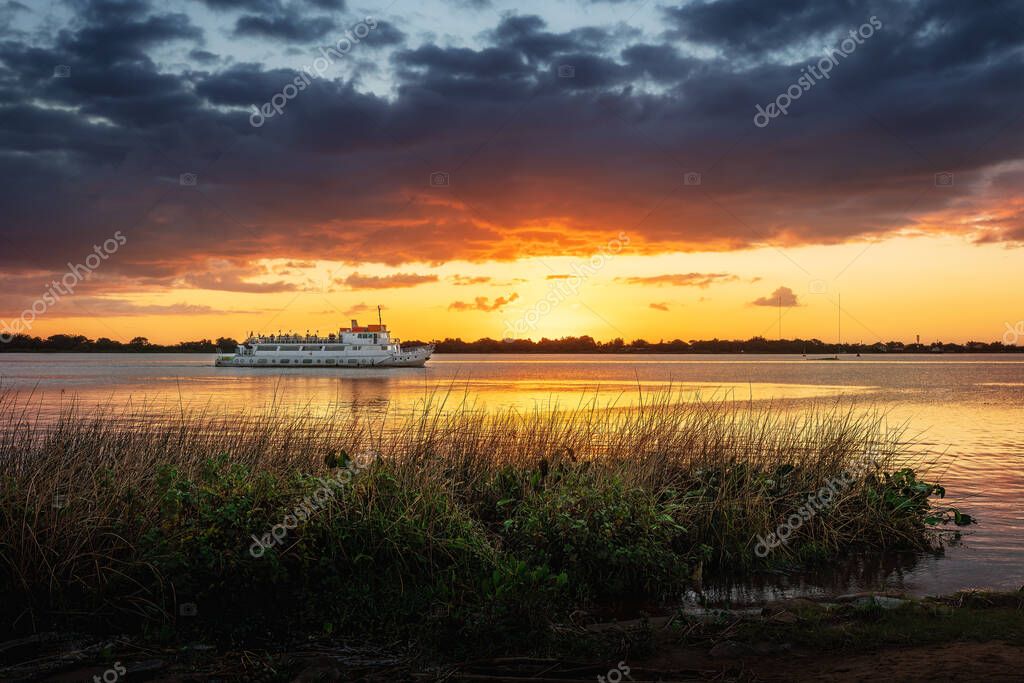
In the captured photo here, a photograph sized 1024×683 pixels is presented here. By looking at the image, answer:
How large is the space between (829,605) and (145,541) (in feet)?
24.6

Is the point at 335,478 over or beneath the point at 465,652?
over

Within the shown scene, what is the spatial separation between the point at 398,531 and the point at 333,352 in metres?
115

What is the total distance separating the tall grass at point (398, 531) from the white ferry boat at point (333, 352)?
107 meters

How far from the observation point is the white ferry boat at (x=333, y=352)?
119 meters

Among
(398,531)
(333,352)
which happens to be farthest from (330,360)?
(398,531)

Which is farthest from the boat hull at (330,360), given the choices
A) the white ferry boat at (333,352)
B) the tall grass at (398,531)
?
the tall grass at (398,531)

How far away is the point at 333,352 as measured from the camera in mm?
120375

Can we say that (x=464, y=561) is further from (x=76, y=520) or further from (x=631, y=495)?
(x=76, y=520)

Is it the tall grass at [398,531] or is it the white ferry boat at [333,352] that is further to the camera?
the white ferry boat at [333,352]

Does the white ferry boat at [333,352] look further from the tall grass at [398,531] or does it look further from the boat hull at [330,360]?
the tall grass at [398,531]

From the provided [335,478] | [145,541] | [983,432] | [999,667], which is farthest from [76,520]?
[983,432]

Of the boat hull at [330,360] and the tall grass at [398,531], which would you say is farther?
the boat hull at [330,360]

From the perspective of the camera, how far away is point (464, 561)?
871 centimetres

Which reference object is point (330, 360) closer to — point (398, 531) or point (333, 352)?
point (333, 352)
